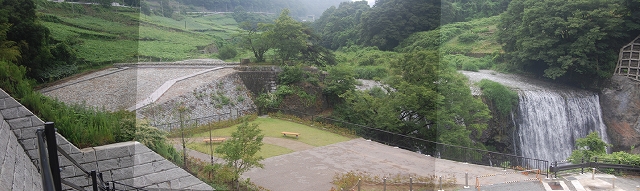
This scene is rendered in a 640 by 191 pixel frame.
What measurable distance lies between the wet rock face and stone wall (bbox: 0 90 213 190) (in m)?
21.5

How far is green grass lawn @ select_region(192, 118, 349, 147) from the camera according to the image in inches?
523

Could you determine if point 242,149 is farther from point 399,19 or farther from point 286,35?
point 399,19

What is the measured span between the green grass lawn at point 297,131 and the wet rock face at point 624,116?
1513 cm

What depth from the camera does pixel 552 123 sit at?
61.7 ft

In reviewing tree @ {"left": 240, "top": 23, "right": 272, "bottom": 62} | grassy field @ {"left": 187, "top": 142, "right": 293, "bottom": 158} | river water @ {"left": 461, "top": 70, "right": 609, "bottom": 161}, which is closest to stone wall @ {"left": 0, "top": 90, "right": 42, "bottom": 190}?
grassy field @ {"left": 187, "top": 142, "right": 293, "bottom": 158}

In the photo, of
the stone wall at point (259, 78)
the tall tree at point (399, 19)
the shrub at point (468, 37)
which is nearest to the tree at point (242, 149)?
the stone wall at point (259, 78)

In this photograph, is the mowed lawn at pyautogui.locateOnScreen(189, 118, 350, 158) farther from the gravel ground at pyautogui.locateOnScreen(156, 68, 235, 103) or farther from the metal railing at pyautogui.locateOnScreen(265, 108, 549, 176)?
the gravel ground at pyautogui.locateOnScreen(156, 68, 235, 103)

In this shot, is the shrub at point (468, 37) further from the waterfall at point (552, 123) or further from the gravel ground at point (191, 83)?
the gravel ground at point (191, 83)

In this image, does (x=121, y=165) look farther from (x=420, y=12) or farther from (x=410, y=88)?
(x=420, y=12)

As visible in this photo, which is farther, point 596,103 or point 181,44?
point 181,44

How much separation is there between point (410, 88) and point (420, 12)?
1988cm

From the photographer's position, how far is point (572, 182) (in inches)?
410

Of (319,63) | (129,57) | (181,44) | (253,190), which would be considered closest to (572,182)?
(253,190)

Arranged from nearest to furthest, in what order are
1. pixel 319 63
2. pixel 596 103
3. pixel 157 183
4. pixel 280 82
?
pixel 157 183 < pixel 280 82 < pixel 596 103 < pixel 319 63
